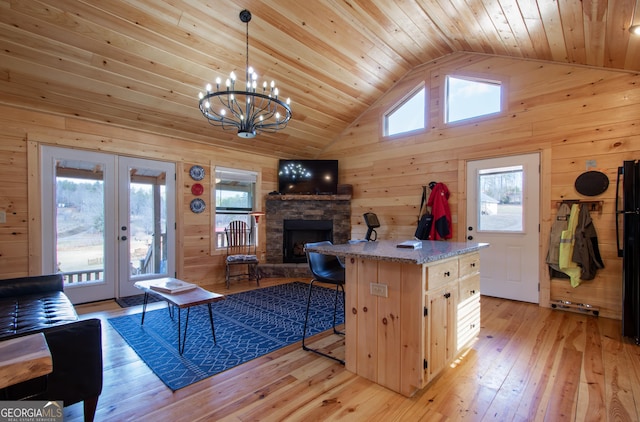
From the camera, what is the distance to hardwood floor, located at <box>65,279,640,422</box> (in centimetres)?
180

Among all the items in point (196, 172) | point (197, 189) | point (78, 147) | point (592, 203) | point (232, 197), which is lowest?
point (592, 203)

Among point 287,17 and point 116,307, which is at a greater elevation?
point 287,17

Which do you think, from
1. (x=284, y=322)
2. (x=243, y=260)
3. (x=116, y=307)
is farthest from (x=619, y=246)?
Result: (x=116, y=307)

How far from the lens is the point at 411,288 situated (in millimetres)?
1934

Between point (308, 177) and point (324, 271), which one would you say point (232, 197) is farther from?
point (324, 271)

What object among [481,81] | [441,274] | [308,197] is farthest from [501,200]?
[308,197]

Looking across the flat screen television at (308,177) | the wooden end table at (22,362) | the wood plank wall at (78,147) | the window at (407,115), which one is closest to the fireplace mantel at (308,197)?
the flat screen television at (308,177)

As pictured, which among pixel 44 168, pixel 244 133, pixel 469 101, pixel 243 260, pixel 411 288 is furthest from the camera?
pixel 243 260

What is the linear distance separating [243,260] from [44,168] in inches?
110

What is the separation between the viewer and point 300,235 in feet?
20.1

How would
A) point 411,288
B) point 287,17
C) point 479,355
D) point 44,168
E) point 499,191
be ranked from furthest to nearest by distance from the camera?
point 499,191 < point 44,168 < point 287,17 < point 479,355 < point 411,288

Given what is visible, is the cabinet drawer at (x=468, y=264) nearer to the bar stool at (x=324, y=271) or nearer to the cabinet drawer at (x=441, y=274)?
the cabinet drawer at (x=441, y=274)

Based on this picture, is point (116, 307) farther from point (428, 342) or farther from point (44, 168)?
point (428, 342)

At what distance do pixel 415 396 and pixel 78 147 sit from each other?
4650 mm
